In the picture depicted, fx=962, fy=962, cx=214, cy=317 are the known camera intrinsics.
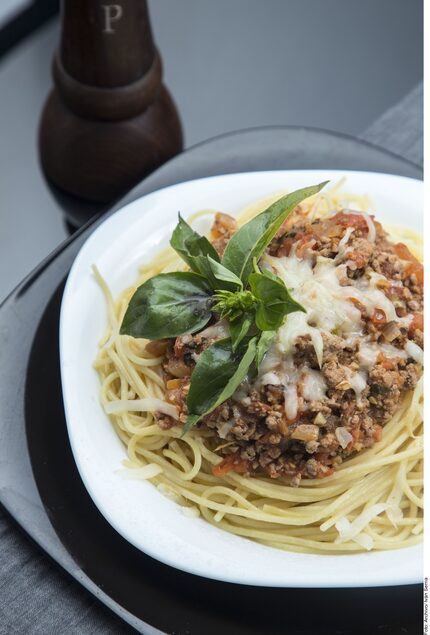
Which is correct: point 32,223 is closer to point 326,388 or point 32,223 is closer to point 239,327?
point 239,327

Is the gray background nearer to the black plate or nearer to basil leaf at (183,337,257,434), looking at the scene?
the black plate

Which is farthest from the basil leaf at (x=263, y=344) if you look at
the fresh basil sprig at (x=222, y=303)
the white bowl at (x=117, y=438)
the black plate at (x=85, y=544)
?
the black plate at (x=85, y=544)

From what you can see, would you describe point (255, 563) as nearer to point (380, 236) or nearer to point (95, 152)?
point (380, 236)

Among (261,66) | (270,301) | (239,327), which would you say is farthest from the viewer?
(261,66)

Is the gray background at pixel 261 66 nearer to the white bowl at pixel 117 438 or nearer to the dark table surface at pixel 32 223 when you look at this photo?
the dark table surface at pixel 32 223

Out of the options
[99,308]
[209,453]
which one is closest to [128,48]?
[99,308]

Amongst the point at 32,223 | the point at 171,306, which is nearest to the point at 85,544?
the point at 171,306

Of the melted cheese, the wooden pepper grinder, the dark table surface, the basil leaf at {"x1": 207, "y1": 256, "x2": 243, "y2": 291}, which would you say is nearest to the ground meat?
the melted cheese
